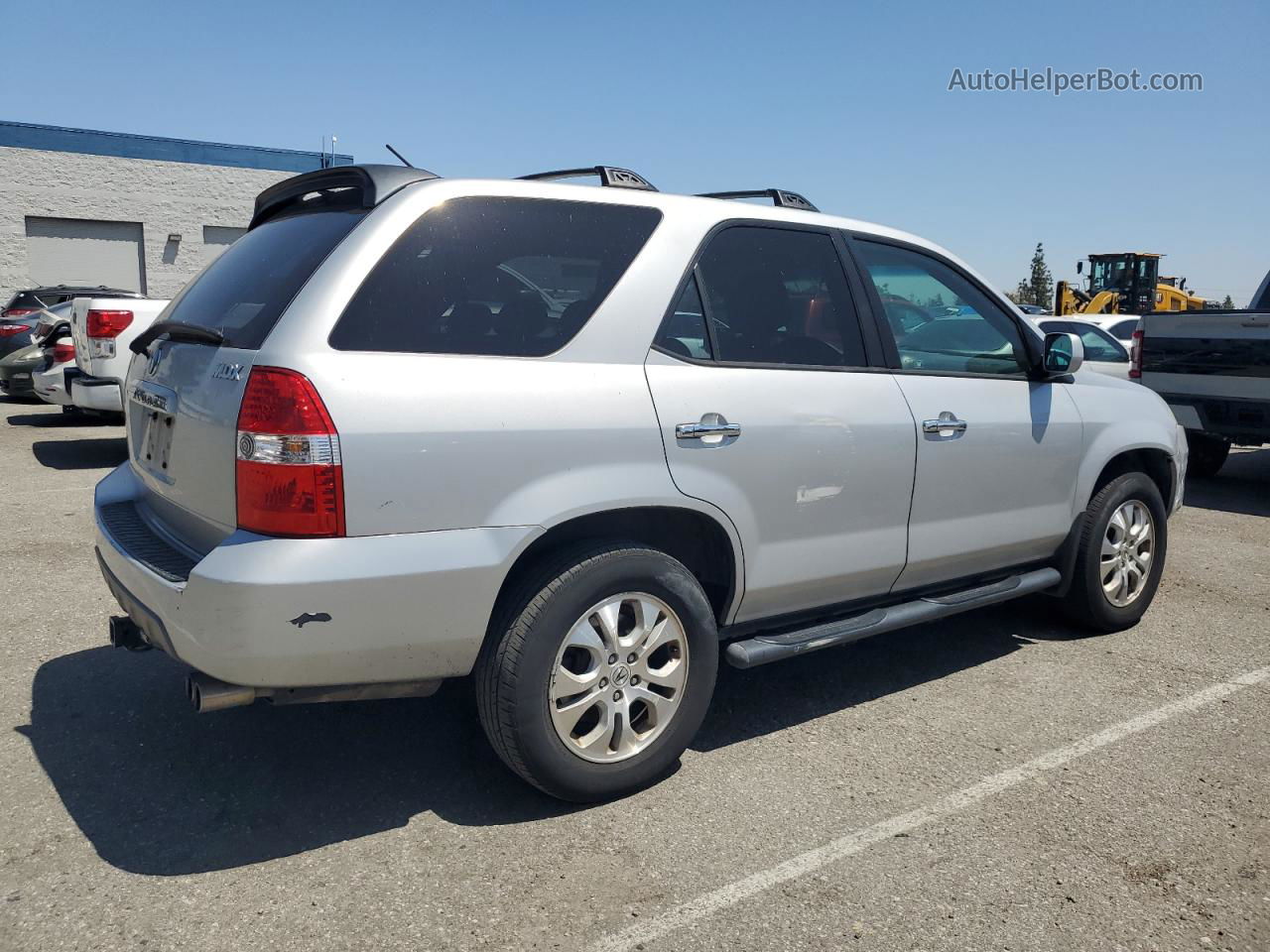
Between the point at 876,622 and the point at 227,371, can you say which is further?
the point at 876,622

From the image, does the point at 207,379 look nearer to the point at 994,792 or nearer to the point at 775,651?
the point at 775,651

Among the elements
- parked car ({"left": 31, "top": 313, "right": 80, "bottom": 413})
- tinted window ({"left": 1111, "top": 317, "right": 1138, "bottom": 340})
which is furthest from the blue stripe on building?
tinted window ({"left": 1111, "top": 317, "right": 1138, "bottom": 340})

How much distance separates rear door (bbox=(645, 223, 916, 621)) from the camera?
3373 millimetres

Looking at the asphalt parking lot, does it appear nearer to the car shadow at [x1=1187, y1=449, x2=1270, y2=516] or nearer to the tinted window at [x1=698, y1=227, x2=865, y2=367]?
the tinted window at [x1=698, y1=227, x2=865, y2=367]

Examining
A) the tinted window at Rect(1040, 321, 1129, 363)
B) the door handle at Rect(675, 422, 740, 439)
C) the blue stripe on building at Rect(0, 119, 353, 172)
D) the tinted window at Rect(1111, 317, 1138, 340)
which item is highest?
the blue stripe on building at Rect(0, 119, 353, 172)

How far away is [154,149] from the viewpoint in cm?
2725

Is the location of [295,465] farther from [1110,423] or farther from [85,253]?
[85,253]

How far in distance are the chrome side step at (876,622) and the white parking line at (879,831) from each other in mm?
635

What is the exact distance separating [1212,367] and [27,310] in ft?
51.9

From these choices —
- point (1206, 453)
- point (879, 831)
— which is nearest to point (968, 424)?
point (879, 831)

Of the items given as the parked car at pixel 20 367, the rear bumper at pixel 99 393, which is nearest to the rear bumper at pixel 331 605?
the rear bumper at pixel 99 393

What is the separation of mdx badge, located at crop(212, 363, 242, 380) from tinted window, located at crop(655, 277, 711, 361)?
1.24 m

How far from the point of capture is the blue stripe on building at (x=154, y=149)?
25750 mm

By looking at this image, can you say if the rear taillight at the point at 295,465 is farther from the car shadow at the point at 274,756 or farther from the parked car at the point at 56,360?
the parked car at the point at 56,360
